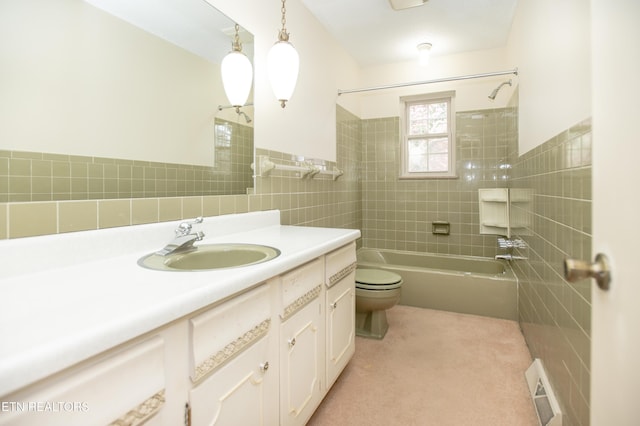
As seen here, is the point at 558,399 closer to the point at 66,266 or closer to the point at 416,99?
the point at 66,266

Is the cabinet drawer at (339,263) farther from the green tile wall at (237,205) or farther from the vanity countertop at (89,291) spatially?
the green tile wall at (237,205)

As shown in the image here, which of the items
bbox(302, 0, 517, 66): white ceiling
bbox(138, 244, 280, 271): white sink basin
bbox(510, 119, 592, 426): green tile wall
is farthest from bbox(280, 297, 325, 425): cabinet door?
bbox(302, 0, 517, 66): white ceiling

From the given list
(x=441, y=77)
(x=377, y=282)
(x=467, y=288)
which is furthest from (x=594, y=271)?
(x=441, y=77)

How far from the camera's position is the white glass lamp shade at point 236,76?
159 centimetres

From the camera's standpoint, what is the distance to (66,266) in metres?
0.94

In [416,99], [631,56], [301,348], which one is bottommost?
[301,348]

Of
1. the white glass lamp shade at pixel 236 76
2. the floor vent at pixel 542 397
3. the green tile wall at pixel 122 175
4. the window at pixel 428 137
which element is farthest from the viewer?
the window at pixel 428 137

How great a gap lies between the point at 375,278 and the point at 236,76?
5.31 feet

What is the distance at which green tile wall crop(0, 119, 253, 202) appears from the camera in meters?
0.90

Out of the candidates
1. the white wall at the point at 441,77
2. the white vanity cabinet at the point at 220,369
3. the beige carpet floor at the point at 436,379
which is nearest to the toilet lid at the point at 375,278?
the beige carpet floor at the point at 436,379

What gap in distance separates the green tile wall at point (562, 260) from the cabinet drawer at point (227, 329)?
1041mm

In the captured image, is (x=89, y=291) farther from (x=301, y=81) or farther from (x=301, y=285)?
(x=301, y=81)

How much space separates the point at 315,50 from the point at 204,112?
4.60 feet

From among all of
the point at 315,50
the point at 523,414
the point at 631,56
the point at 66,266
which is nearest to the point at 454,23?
the point at 315,50
